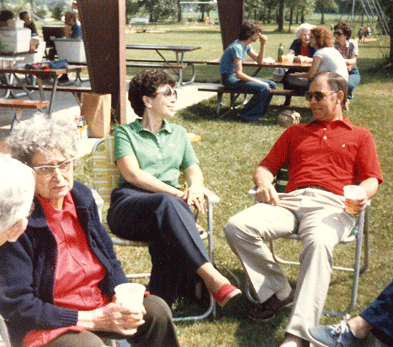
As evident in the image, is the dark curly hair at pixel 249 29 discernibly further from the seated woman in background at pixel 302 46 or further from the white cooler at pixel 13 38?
the white cooler at pixel 13 38

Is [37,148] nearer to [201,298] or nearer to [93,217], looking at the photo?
[93,217]

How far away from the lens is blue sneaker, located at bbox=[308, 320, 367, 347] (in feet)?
8.15

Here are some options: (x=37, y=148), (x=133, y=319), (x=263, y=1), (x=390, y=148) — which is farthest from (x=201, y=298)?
(x=263, y=1)

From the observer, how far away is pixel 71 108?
8.88 m

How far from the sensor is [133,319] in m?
1.93

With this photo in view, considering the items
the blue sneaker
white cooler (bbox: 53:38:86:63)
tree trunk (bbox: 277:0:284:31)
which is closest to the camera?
the blue sneaker

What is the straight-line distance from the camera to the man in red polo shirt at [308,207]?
275 cm

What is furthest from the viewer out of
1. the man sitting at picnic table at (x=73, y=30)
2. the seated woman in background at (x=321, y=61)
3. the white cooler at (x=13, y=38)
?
the man sitting at picnic table at (x=73, y=30)

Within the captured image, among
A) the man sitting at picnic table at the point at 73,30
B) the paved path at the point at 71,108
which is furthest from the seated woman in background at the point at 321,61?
the man sitting at picnic table at the point at 73,30

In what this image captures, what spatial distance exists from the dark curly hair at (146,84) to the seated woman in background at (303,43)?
244 inches

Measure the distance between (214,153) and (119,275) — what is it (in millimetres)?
4240

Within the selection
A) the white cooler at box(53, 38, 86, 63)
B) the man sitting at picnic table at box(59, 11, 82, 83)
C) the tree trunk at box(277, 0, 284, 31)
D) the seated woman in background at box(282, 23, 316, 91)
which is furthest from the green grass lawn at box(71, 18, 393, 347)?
the tree trunk at box(277, 0, 284, 31)

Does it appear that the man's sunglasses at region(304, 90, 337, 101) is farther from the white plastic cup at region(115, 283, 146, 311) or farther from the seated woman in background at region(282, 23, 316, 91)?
the seated woman in background at region(282, 23, 316, 91)

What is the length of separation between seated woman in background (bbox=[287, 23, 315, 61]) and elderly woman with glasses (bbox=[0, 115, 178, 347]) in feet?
24.8
